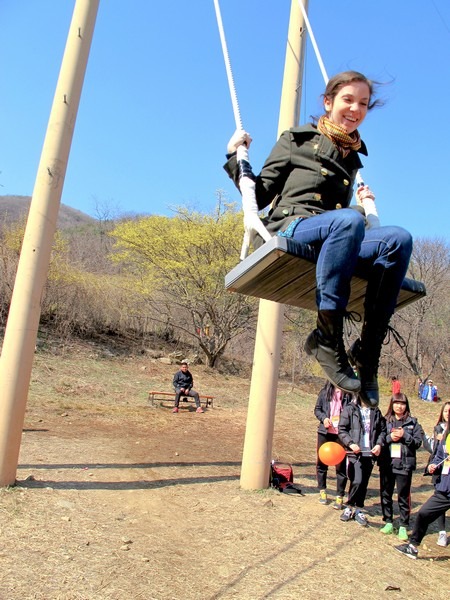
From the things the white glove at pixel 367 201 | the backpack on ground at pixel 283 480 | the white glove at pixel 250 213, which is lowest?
the backpack on ground at pixel 283 480

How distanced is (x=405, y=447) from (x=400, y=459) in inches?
6.0

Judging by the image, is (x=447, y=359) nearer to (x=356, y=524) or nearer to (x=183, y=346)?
(x=183, y=346)

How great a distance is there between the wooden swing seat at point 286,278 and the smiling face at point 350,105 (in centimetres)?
72

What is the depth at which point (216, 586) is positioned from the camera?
430 cm

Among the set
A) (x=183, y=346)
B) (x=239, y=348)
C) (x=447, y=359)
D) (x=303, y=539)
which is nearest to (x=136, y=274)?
(x=183, y=346)

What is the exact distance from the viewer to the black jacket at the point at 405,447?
20.0 feet

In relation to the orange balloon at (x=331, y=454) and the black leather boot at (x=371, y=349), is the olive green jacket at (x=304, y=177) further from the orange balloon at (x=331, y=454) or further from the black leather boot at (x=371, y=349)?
the orange balloon at (x=331, y=454)

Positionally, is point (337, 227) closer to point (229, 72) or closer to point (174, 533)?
point (229, 72)

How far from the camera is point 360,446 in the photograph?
6.22m

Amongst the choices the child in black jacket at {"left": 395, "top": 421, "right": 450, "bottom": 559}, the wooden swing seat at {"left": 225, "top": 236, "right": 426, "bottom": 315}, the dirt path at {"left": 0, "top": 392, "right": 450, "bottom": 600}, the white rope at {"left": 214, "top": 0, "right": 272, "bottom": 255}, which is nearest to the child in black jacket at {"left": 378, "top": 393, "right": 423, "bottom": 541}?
the dirt path at {"left": 0, "top": 392, "right": 450, "bottom": 600}

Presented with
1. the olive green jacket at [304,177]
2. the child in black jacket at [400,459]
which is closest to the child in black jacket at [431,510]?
the child in black jacket at [400,459]

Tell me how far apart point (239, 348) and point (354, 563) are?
24.0 metres

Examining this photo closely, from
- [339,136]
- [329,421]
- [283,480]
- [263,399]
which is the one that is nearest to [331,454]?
[329,421]

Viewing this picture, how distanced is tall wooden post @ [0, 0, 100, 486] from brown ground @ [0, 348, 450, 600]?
0.86 m
